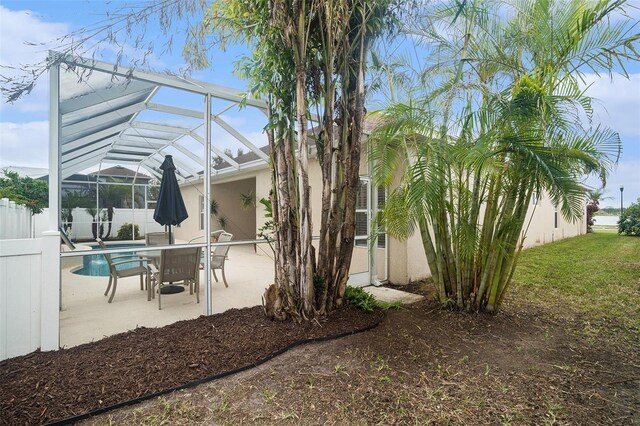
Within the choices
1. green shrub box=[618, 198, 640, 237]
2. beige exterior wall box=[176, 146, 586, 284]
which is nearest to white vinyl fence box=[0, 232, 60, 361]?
beige exterior wall box=[176, 146, 586, 284]

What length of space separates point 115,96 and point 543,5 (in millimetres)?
5126

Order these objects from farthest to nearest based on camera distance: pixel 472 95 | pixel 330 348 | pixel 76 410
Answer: pixel 472 95
pixel 330 348
pixel 76 410

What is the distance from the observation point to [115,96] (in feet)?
13.3

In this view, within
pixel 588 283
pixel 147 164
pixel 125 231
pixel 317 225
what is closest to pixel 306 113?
pixel 317 225

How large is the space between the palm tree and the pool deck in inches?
108

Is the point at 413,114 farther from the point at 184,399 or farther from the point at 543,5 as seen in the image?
the point at 184,399

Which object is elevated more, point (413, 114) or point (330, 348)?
point (413, 114)

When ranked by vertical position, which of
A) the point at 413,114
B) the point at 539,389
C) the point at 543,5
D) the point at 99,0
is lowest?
the point at 539,389

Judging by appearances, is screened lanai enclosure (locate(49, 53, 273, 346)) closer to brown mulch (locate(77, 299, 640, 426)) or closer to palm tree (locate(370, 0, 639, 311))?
brown mulch (locate(77, 299, 640, 426))

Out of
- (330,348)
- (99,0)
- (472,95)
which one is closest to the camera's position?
(99,0)

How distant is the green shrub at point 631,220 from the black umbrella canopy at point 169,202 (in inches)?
561

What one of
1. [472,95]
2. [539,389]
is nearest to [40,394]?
[539,389]

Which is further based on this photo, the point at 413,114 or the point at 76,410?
the point at 413,114

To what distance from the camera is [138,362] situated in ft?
9.25
